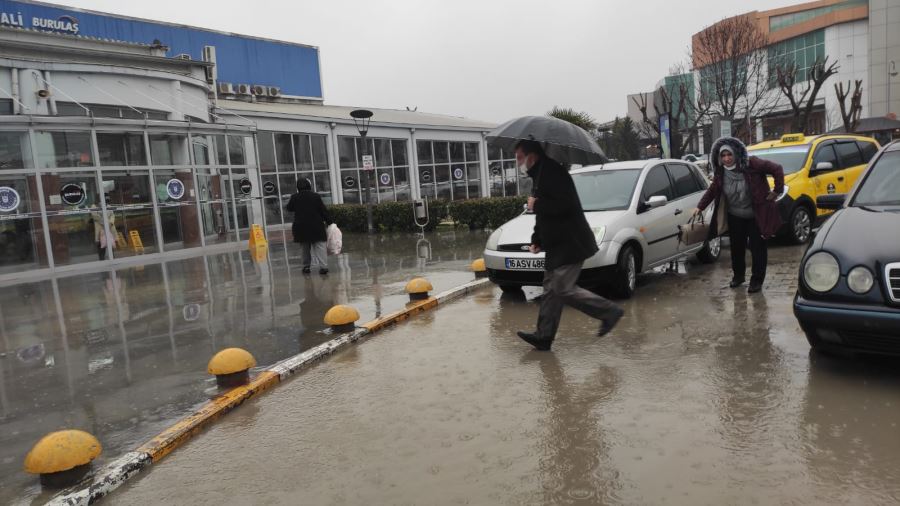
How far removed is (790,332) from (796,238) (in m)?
5.72

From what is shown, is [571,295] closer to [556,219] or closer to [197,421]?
[556,219]

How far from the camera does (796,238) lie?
1046 cm

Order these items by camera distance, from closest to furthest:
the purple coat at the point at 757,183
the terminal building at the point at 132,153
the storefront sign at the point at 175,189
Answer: the purple coat at the point at 757,183
the terminal building at the point at 132,153
the storefront sign at the point at 175,189

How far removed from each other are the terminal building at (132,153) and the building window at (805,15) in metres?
46.5

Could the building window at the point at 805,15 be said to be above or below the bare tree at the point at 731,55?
above

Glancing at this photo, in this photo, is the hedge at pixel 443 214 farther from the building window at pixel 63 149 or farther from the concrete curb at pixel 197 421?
the concrete curb at pixel 197 421

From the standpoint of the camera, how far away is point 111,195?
1481 cm

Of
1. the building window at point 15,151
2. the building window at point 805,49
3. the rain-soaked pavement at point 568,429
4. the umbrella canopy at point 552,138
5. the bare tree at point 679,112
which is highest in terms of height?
the building window at point 805,49

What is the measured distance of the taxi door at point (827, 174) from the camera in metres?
10.5

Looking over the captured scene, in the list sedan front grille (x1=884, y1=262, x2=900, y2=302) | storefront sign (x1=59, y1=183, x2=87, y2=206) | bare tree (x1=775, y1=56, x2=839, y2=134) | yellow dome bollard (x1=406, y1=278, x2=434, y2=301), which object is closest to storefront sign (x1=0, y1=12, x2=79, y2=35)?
Result: storefront sign (x1=59, y1=183, x2=87, y2=206)

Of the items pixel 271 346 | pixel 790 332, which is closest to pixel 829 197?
pixel 790 332

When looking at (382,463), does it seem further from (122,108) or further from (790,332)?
(122,108)

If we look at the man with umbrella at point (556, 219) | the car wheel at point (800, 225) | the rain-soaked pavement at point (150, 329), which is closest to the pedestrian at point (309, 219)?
the rain-soaked pavement at point (150, 329)

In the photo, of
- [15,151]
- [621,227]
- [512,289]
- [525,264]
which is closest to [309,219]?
[512,289]
